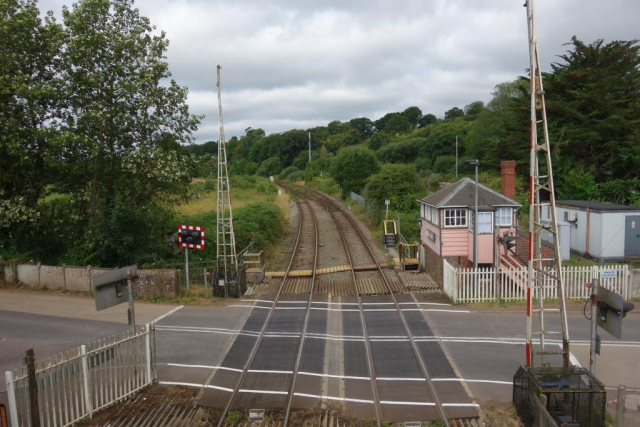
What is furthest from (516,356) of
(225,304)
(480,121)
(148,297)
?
(480,121)

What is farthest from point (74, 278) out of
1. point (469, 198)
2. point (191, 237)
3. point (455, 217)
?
point (469, 198)

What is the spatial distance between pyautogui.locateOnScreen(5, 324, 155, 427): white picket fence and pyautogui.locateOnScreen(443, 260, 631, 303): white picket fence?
10089mm

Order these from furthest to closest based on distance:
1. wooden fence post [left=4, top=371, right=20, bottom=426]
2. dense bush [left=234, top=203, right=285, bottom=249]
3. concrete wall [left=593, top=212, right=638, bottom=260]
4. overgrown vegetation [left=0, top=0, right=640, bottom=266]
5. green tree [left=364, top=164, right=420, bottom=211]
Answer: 1. green tree [left=364, top=164, right=420, bottom=211]
2. dense bush [left=234, top=203, right=285, bottom=249]
3. concrete wall [left=593, top=212, right=638, bottom=260]
4. overgrown vegetation [left=0, top=0, right=640, bottom=266]
5. wooden fence post [left=4, top=371, right=20, bottom=426]

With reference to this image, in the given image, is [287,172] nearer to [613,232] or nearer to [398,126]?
[398,126]

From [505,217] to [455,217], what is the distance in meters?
1.83

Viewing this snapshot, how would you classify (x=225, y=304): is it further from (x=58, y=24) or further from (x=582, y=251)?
(x=582, y=251)

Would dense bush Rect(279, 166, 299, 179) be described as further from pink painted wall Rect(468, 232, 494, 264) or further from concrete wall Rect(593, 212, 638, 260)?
pink painted wall Rect(468, 232, 494, 264)

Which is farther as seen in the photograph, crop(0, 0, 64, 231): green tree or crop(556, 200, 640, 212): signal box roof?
crop(556, 200, 640, 212): signal box roof

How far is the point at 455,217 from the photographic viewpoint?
18.8m

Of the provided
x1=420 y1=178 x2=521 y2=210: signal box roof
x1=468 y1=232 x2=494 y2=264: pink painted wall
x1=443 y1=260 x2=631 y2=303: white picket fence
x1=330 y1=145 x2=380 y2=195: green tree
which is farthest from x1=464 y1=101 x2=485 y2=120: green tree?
x1=443 y1=260 x2=631 y2=303: white picket fence

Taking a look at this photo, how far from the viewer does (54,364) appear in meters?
7.25

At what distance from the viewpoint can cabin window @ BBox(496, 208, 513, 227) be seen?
→ 18.4 meters

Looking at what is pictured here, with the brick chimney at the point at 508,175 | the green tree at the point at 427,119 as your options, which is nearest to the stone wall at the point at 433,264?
the brick chimney at the point at 508,175

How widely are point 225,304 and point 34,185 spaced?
10.1m
